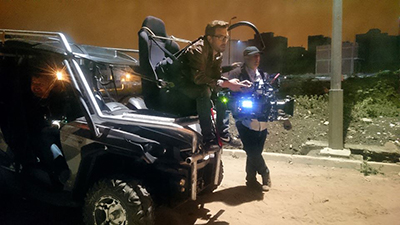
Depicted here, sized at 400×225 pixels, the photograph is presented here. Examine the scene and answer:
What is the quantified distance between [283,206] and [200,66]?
250 cm

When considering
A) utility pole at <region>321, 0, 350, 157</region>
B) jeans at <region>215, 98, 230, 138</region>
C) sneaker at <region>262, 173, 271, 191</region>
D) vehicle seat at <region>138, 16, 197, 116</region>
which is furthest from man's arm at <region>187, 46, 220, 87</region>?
utility pole at <region>321, 0, 350, 157</region>

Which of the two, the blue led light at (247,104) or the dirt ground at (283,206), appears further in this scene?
the blue led light at (247,104)

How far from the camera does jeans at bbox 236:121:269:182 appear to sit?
470 cm

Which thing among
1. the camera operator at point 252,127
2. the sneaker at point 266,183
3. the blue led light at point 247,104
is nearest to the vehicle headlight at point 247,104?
the blue led light at point 247,104

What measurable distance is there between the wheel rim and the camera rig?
74.5 inches

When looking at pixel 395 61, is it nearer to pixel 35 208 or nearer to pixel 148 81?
pixel 148 81

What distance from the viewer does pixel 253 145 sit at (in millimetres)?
4762

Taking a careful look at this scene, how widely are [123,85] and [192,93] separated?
1284mm

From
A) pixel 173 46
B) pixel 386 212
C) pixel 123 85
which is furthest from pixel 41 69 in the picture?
pixel 386 212

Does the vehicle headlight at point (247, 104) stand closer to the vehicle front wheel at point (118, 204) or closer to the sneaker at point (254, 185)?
the sneaker at point (254, 185)

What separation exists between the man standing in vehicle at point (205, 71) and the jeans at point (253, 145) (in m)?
1.28

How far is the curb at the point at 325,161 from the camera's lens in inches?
233

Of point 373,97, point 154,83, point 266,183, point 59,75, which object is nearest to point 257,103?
point 154,83

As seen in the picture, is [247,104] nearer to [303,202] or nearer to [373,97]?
[303,202]
